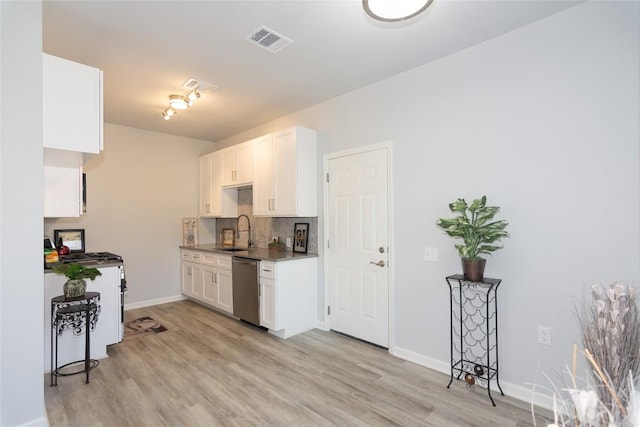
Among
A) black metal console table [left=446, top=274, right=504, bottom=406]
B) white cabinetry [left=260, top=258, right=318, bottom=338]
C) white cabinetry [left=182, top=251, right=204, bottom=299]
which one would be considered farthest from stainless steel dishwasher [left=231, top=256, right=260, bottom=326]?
black metal console table [left=446, top=274, right=504, bottom=406]

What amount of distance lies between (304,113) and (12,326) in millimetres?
3327

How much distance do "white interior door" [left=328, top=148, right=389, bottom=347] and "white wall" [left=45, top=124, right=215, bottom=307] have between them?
295 centimetres

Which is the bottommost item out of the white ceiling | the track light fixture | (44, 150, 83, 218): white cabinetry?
(44, 150, 83, 218): white cabinetry

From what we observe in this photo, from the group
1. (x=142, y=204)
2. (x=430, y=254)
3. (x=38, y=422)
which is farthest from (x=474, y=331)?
(x=142, y=204)

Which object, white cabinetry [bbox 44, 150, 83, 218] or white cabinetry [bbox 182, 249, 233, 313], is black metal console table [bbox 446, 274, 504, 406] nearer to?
white cabinetry [bbox 182, 249, 233, 313]

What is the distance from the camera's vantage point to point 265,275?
3.60 m

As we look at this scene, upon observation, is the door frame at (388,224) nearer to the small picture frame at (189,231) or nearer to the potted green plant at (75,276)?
the potted green plant at (75,276)

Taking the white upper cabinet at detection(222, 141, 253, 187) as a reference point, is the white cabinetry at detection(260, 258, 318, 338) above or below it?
below

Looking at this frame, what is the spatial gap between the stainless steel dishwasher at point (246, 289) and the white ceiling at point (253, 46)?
Answer: 1976 millimetres

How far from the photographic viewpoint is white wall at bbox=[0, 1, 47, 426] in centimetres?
182

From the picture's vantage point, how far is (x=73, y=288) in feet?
8.71

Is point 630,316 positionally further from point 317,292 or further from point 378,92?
point 317,292

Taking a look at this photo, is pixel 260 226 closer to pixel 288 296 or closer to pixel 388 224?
pixel 288 296

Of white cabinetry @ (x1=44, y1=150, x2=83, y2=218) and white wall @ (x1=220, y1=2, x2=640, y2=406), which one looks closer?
white wall @ (x1=220, y1=2, x2=640, y2=406)
